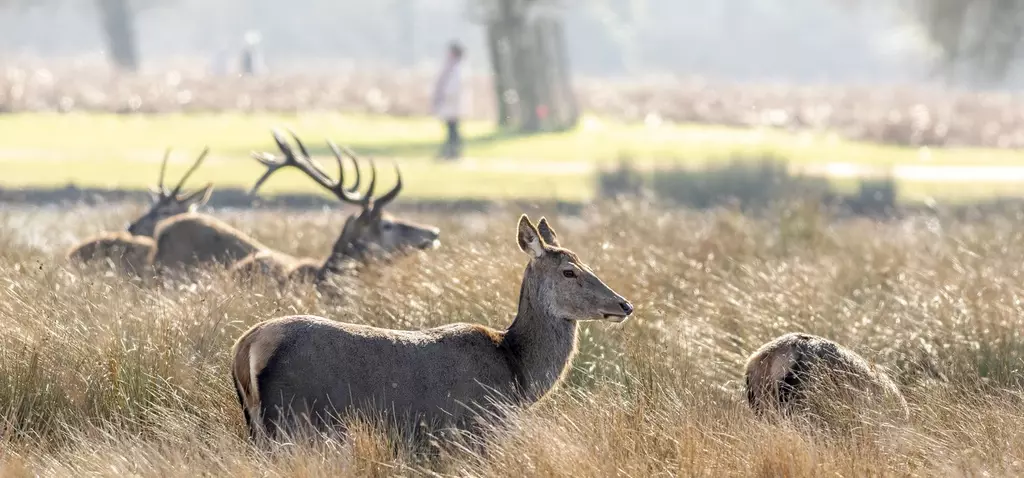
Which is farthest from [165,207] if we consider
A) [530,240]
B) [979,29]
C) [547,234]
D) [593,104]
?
[593,104]

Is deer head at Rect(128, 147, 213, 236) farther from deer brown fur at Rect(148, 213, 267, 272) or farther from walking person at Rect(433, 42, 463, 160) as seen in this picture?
walking person at Rect(433, 42, 463, 160)

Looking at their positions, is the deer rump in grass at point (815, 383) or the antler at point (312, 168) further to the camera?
the antler at point (312, 168)

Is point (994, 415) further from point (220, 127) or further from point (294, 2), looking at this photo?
point (294, 2)

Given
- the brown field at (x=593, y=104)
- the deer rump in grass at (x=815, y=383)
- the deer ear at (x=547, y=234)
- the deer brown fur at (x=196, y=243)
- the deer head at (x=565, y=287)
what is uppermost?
the deer ear at (x=547, y=234)

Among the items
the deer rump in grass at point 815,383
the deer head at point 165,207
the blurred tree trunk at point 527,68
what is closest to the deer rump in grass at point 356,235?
the deer head at point 165,207

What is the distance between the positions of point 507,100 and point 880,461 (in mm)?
27395

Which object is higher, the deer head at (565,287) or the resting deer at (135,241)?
the deer head at (565,287)

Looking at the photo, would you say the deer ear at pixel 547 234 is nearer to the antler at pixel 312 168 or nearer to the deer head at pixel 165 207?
the antler at pixel 312 168

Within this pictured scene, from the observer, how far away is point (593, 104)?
4409cm

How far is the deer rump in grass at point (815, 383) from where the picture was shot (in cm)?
740

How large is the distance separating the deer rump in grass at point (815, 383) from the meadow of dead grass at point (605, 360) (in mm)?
132

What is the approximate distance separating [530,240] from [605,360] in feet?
4.05

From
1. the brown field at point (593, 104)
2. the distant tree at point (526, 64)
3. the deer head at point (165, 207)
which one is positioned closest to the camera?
the deer head at point (165, 207)

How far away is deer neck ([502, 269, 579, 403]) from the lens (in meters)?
7.49
